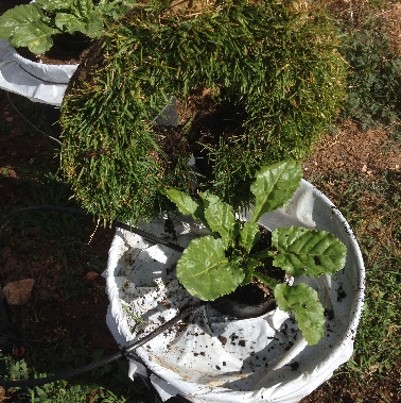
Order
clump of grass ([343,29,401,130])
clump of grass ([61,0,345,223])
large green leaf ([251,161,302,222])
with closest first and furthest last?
1. clump of grass ([61,0,345,223])
2. large green leaf ([251,161,302,222])
3. clump of grass ([343,29,401,130])

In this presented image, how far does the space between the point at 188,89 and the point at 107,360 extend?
793 millimetres

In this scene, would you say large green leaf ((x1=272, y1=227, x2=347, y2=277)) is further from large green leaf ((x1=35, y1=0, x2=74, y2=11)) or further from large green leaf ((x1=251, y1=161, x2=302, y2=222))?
large green leaf ((x1=35, y1=0, x2=74, y2=11))

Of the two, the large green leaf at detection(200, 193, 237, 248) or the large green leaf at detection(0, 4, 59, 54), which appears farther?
the large green leaf at detection(0, 4, 59, 54)

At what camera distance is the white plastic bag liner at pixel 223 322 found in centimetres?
171

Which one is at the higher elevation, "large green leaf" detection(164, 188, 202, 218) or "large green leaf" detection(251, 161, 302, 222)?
"large green leaf" detection(251, 161, 302, 222)

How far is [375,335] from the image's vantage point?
2.16m

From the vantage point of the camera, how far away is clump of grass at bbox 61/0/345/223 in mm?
1416

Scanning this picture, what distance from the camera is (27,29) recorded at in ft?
7.32

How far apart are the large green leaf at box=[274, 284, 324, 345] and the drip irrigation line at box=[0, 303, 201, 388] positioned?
1.23ft

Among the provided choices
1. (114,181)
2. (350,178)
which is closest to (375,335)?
(350,178)

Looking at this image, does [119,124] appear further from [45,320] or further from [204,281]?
[45,320]

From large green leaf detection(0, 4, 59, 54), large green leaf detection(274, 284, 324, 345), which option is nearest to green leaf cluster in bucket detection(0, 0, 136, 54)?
large green leaf detection(0, 4, 59, 54)

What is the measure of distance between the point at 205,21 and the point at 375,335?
138 centimetres

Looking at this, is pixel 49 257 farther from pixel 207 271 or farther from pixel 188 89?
pixel 188 89
